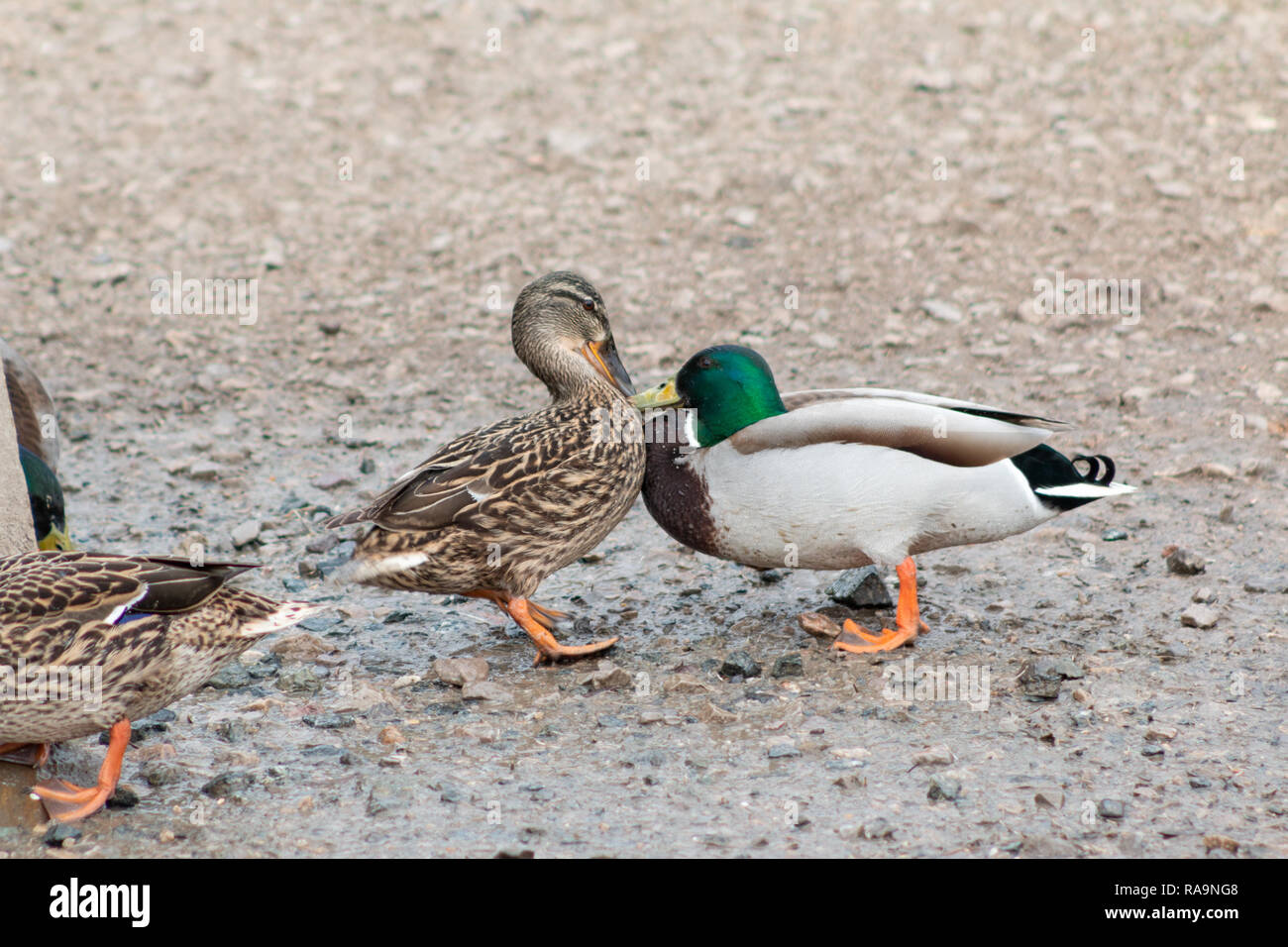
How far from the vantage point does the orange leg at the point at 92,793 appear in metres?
3.88

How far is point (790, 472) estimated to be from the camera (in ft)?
16.0

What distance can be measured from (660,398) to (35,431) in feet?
9.67

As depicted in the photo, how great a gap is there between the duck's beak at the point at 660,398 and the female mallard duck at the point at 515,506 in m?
0.13

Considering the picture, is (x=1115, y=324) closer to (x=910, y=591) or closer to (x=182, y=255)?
(x=910, y=591)

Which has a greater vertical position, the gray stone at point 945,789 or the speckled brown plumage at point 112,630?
the speckled brown plumage at point 112,630

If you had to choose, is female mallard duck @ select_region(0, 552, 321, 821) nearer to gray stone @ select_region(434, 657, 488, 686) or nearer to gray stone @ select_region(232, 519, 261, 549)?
gray stone @ select_region(434, 657, 488, 686)

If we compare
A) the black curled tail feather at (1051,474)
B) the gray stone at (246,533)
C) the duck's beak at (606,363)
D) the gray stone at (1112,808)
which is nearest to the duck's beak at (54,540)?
the gray stone at (246,533)

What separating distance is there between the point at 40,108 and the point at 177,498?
582 cm

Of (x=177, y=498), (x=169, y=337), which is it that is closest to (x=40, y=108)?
(x=169, y=337)

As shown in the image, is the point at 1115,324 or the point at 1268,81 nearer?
the point at 1115,324

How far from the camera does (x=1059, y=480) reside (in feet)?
16.6

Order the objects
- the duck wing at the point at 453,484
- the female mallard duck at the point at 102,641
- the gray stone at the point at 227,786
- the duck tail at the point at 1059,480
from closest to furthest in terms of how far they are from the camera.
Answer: the female mallard duck at the point at 102,641, the gray stone at the point at 227,786, the duck wing at the point at 453,484, the duck tail at the point at 1059,480

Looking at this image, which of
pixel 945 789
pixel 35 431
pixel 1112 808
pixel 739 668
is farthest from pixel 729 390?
pixel 35 431

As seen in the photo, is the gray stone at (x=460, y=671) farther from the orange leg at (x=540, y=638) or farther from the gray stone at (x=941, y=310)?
the gray stone at (x=941, y=310)
